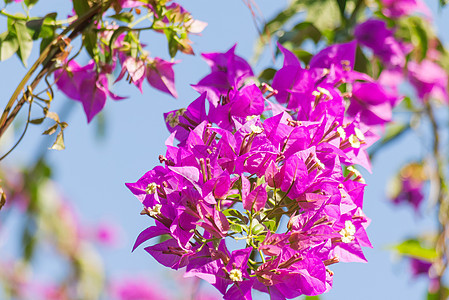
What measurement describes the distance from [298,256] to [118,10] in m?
0.34

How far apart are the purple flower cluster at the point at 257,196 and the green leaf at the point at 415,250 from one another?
70 cm

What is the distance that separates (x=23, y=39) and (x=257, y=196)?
330mm

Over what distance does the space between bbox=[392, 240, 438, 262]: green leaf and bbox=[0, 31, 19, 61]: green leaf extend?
89 cm

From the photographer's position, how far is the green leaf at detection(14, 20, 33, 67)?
22.3 inches

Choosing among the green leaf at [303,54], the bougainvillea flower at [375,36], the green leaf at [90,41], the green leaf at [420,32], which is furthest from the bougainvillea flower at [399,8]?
the green leaf at [90,41]

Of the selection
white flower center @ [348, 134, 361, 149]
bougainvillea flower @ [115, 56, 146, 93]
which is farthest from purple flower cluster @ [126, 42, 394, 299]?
bougainvillea flower @ [115, 56, 146, 93]

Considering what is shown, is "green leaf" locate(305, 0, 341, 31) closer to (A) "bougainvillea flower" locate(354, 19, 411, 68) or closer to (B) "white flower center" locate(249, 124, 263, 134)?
(A) "bougainvillea flower" locate(354, 19, 411, 68)

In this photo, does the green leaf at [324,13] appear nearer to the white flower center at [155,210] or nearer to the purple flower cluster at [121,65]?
the purple flower cluster at [121,65]

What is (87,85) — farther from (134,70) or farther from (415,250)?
(415,250)

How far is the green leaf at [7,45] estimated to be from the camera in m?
0.56

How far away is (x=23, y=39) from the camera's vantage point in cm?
57

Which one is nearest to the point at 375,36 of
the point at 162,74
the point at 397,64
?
the point at 397,64

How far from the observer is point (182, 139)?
50 cm

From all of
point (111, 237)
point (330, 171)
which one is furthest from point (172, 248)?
point (111, 237)
